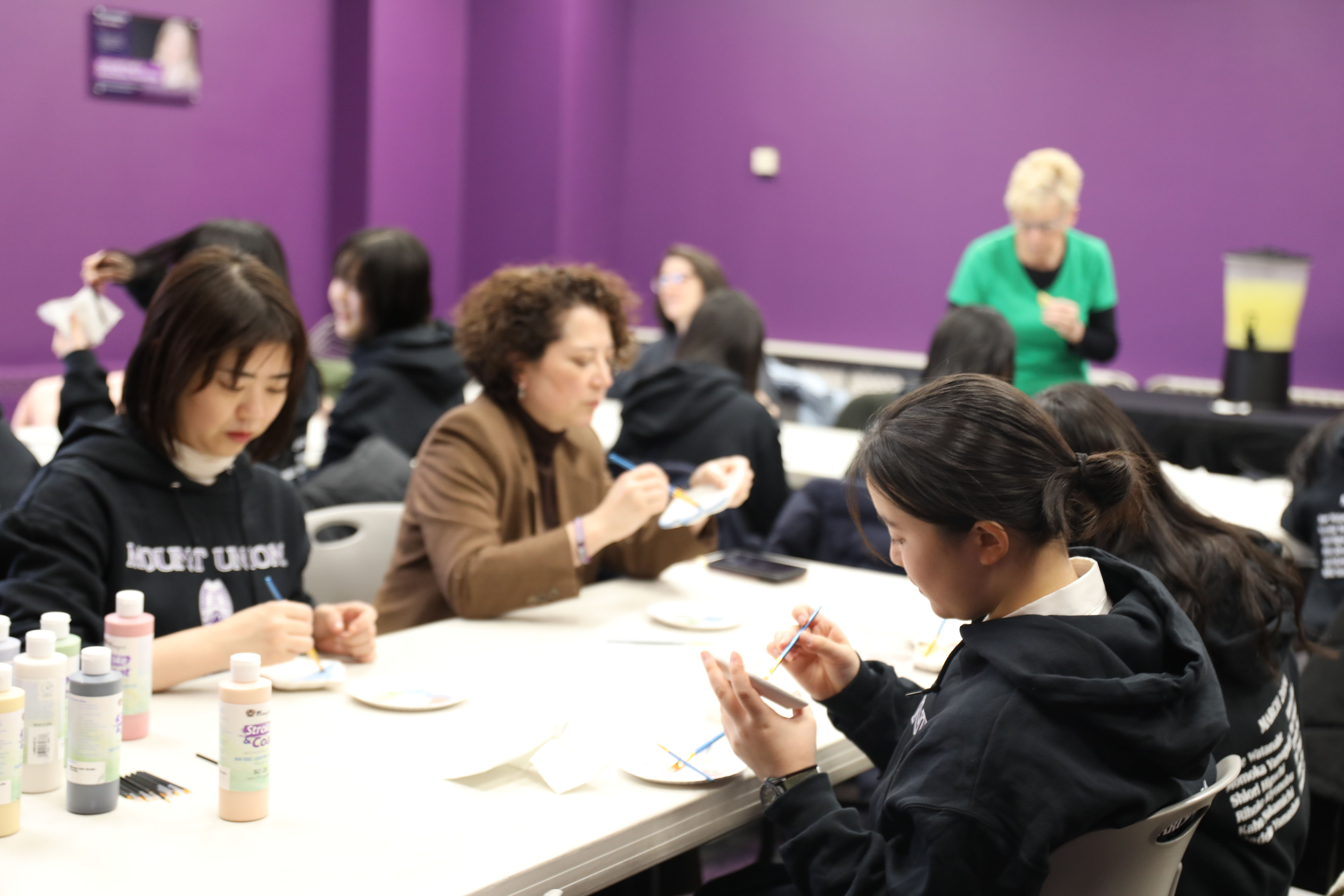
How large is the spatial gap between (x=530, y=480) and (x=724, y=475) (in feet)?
1.21

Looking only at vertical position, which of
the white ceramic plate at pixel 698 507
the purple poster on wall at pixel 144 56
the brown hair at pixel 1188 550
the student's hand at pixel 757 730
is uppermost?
the purple poster on wall at pixel 144 56

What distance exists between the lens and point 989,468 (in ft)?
3.94

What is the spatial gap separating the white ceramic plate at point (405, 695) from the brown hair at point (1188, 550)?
859mm

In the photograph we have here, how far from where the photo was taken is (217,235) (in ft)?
10.6

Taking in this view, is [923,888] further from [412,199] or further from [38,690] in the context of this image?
[412,199]

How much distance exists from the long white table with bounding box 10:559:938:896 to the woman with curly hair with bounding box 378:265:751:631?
0.13m

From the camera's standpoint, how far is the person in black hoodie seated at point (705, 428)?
3.26m

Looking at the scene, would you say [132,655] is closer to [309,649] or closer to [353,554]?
[309,649]

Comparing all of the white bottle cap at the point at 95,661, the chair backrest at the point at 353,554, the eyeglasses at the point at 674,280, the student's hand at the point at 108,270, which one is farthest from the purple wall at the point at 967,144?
the white bottle cap at the point at 95,661

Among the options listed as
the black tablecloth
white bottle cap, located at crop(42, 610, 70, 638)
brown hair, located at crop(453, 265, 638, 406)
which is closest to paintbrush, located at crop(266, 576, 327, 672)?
white bottle cap, located at crop(42, 610, 70, 638)

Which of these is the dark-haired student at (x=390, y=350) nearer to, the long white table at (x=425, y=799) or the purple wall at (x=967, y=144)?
the long white table at (x=425, y=799)

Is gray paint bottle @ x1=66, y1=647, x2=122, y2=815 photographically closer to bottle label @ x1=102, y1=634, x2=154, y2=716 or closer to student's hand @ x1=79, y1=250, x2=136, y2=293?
bottle label @ x1=102, y1=634, x2=154, y2=716

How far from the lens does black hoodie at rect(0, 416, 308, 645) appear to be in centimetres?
166

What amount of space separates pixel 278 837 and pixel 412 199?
5.40 metres
